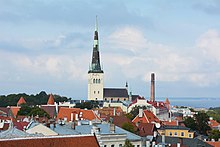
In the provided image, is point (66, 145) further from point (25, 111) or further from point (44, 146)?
point (25, 111)

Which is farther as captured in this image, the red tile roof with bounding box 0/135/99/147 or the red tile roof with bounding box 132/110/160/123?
the red tile roof with bounding box 132/110/160/123

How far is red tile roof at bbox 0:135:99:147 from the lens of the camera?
3831 cm

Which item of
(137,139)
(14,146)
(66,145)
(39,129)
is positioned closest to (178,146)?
(137,139)

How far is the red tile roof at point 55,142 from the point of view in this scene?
126 feet

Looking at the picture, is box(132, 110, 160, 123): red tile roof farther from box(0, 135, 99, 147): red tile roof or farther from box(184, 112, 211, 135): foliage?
box(0, 135, 99, 147): red tile roof

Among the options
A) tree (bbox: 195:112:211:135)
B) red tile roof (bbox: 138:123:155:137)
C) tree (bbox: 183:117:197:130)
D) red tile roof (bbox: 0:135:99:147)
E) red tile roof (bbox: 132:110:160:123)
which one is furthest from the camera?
red tile roof (bbox: 132:110:160:123)

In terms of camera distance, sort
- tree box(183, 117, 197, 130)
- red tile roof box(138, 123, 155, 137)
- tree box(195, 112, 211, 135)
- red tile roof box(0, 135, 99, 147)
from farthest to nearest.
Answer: tree box(183, 117, 197, 130), tree box(195, 112, 211, 135), red tile roof box(138, 123, 155, 137), red tile roof box(0, 135, 99, 147)

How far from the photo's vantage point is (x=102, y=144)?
167 feet

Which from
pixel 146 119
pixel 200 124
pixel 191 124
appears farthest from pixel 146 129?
pixel 146 119

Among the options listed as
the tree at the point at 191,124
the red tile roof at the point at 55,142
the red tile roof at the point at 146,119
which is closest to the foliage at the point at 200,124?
the tree at the point at 191,124

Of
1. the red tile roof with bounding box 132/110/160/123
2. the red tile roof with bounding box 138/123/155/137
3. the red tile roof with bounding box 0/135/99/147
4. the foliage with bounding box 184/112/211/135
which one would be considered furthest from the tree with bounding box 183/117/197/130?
the red tile roof with bounding box 0/135/99/147

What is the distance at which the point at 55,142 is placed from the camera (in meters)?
40.4

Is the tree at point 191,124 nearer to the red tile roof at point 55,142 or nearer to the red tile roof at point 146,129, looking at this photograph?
the red tile roof at point 146,129

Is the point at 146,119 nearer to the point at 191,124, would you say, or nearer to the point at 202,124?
the point at 191,124
